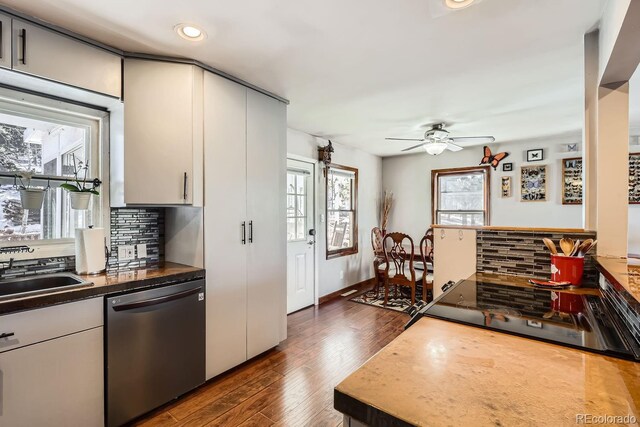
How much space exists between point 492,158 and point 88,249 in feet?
16.4

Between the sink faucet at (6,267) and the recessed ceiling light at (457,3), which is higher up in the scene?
the recessed ceiling light at (457,3)

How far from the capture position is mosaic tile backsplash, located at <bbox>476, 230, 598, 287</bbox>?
1.70m

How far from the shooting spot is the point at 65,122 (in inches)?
81.8

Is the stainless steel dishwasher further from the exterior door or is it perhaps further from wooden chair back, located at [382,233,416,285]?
wooden chair back, located at [382,233,416,285]

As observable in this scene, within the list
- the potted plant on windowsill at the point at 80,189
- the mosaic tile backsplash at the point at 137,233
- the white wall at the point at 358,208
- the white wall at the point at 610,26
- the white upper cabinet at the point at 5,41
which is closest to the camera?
the white wall at the point at 610,26

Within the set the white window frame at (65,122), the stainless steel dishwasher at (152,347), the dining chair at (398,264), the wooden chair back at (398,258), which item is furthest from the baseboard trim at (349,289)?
the white window frame at (65,122)

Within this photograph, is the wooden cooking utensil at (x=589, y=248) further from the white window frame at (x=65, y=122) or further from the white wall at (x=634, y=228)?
the white wall at (x=634, y=228)

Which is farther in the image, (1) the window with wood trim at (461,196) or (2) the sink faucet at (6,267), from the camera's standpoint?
(1) the window with wood trim at (461,196)

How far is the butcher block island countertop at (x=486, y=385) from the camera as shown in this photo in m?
0.60

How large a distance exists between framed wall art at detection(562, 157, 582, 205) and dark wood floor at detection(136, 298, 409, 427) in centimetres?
290

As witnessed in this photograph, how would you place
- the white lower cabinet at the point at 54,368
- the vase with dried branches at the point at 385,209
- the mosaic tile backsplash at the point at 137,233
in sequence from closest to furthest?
the white lower cabinet at the point at 54,368 < the mosaic tile backsplash at the point at 137,233 < the vase with dried branches at the point at 385,209

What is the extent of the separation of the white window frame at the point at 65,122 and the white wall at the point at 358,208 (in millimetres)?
1984

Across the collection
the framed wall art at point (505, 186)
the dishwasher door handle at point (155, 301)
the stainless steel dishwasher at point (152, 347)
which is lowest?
the stainless steel dishwasher at point (152, 347)

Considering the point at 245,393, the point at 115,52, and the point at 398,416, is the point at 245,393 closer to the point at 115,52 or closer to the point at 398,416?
the point at 398,416
